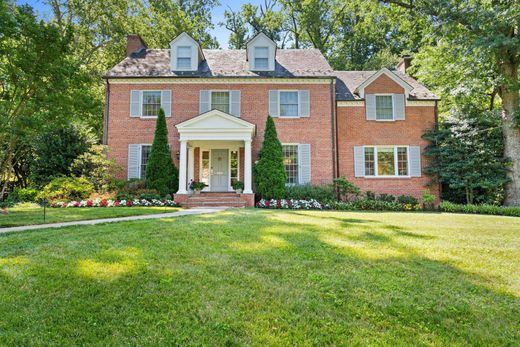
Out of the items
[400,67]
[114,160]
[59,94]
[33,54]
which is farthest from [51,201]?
[400,67]

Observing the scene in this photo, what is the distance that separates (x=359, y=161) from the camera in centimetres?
1538

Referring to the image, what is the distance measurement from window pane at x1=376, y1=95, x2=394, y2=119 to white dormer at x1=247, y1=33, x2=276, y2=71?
608 cm

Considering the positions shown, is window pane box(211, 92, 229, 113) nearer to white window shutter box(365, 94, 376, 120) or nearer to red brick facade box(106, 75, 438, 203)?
red brick facade box(106, 75, 438, 203)

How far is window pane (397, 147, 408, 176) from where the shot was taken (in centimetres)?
1534

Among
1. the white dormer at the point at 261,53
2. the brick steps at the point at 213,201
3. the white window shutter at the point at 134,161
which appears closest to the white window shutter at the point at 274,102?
the white dormer at the point at 261,53

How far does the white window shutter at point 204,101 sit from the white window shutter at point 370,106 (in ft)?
28.1

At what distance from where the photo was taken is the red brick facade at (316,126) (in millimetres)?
14914

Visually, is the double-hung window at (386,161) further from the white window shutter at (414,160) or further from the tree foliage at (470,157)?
the tree foliage at (470,157)

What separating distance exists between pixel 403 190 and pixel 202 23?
78.8 ft

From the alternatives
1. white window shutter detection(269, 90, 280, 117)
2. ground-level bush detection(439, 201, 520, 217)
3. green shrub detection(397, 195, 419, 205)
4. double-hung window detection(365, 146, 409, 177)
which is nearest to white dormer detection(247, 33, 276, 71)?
white window shutter detection(269, 90, 280, 117)

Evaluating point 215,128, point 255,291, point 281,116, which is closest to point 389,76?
point 281,116

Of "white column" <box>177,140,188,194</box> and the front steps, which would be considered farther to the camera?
"white column" <box>177,140,188,194</box>

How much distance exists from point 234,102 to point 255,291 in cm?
1319

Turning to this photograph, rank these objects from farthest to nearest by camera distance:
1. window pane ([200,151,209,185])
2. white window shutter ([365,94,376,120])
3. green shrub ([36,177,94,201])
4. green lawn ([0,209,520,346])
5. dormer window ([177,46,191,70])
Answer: dormer window ([177,46,191,70]) → white window shutter ([365,94,376,120]) → window pane ([200,151,209,185]) → green shrub ([36,177,94,201]) → green lawn ([0,209,520,346])
